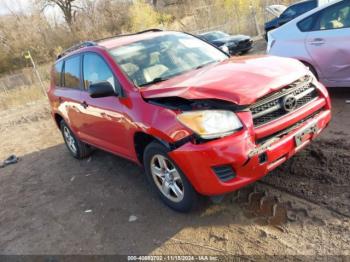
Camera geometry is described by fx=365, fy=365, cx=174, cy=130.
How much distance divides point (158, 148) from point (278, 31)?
4.03 meters

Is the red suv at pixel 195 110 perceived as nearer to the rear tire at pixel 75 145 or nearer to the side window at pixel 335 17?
the rear tire at pixel 75 145

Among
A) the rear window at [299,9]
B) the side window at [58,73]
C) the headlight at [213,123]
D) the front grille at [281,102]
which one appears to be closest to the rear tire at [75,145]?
the side window at [58,73]

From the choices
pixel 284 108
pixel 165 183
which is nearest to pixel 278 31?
pixel 284 108

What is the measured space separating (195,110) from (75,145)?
3724 mm

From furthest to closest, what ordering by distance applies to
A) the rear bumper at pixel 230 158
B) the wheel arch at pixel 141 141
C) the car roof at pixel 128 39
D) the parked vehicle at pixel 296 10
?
the parked vehicle at pixel 296 10 → the car roof at pixel 128 39 → the wheel arch at pixel 141 141 → the rear bumper at pixel 230 158

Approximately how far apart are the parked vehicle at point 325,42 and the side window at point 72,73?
3447 mm

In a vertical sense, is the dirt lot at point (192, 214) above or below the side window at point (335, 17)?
below

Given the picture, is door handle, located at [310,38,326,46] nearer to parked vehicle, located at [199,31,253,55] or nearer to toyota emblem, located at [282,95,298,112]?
toyota emblem, located at [282,95,298,112]

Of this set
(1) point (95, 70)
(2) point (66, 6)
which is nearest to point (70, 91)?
(1) point (95, 70)

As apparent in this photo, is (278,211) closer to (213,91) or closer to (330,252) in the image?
(330,252)

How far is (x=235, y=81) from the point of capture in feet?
11.3

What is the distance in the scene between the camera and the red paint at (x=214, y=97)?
3.12m

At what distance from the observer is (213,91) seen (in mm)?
3305

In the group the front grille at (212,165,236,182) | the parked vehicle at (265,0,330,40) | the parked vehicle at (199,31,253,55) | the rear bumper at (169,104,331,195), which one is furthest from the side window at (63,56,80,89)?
the parked vehicle at (265,0,330,40)
